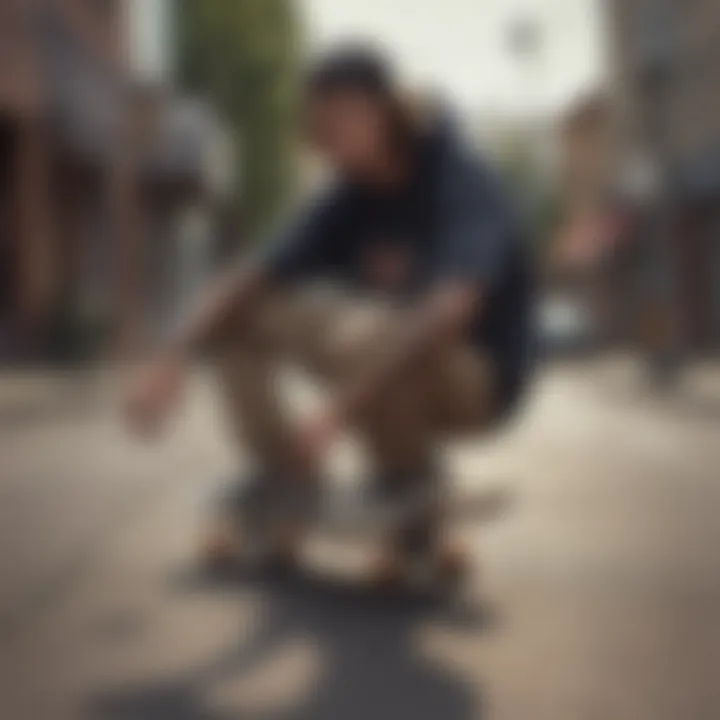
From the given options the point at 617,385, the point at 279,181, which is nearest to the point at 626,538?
the point at 617,385

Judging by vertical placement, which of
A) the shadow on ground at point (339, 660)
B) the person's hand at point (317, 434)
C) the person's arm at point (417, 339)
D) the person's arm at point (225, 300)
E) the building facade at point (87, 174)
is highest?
the building facade at point (87, 174)

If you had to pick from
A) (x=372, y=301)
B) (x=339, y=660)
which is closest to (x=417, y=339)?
(x=372, y=301)

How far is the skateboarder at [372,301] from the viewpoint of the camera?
15.1 inches

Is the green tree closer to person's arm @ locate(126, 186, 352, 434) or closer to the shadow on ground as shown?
person's arm @ locate(126, 186, 352, 434)

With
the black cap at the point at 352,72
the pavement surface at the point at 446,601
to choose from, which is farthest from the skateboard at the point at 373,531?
the black cap at the point at 352,72

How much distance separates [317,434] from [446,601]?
0.09 meters

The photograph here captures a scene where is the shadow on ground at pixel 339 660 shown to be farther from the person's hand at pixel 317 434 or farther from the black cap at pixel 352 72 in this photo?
the black cap at pixel 352 72

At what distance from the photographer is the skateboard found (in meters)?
0.41

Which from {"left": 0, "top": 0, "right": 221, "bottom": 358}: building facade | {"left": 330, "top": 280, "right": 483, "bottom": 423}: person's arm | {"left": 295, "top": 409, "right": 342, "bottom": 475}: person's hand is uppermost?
{"left": 0, "top": 0, "right": 221, "bottom": 358}: building facade

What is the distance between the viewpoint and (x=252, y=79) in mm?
377

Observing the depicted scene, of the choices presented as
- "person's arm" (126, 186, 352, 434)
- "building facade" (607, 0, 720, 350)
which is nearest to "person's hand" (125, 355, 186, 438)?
"person's arm" (126, 186, 352, 434)

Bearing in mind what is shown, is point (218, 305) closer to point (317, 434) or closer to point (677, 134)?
point (317, 434)

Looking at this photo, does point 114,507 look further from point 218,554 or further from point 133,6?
point 133,6

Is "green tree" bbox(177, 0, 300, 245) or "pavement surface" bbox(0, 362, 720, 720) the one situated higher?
"green tree" bbox(177, 0, 300, 245)
